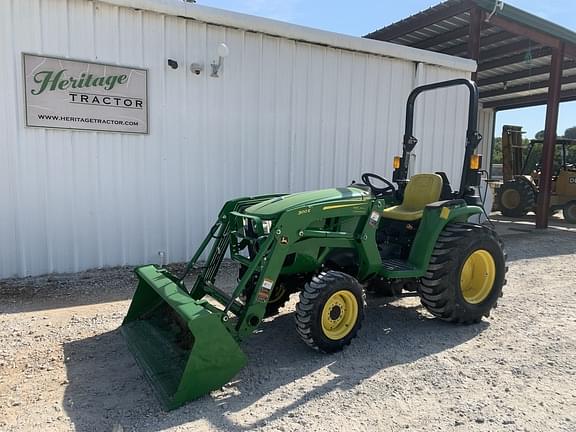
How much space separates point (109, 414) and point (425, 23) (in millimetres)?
9232

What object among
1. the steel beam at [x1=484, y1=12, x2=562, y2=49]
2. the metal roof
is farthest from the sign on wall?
the steel beam at [x1=484, y1=12, x2=562, y2=49]

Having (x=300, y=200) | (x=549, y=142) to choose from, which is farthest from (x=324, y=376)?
(x=549, y=142)

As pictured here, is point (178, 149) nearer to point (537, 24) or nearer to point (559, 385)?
point (559, 385)

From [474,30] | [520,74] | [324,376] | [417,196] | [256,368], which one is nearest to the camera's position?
[324,376]

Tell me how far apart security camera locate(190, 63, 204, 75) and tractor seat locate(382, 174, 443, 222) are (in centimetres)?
334

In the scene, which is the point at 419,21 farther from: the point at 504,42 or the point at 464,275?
the point at 464,275

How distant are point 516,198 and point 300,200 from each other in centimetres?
1192

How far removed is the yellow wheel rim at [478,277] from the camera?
13.8 feet

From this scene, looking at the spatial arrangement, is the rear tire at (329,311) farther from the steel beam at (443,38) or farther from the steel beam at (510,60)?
the steel beam at (510,60)

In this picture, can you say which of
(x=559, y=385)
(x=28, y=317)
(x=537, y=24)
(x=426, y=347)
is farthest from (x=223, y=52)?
(x=537, y=24)

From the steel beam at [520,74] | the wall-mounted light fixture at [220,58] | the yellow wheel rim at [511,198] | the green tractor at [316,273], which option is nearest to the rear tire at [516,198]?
the yellow wheel rim at [511,198]

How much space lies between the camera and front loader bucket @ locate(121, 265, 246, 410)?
106 inches

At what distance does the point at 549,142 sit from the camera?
10.5 metres

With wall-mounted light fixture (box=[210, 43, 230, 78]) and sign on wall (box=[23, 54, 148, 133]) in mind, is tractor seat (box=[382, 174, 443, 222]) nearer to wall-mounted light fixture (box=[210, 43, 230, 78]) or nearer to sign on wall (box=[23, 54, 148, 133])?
wall-mounted light fixture (box=[210, 43, 230, 78])
